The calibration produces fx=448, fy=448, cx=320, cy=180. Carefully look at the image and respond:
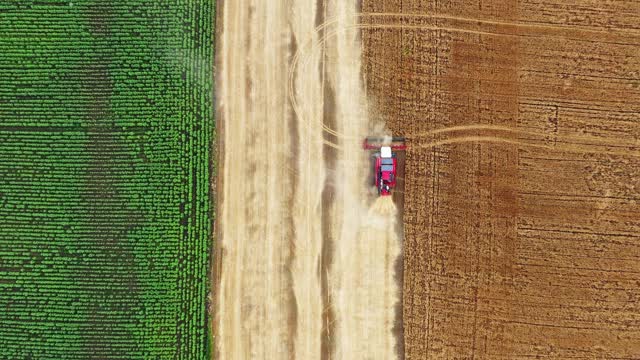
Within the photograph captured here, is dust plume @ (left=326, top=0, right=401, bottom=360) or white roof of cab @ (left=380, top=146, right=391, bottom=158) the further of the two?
white roof of cab @ (left=380, top=146, right=391, bottom=158)

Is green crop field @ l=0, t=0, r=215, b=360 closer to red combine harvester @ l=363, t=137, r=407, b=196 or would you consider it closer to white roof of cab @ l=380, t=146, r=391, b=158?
red combine harvester @ l=363, t=137, r=407, b=196

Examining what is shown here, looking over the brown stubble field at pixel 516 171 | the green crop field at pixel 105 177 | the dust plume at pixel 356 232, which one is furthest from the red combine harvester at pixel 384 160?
the green crop field at pixel 105 177

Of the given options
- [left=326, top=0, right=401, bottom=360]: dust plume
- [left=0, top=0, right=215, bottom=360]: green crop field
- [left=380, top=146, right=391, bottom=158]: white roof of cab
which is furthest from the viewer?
[left=380, top=146, right=391, bottom=158]: white roof of cab

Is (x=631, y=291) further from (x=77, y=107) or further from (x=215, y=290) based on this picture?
(x=77, y=107)

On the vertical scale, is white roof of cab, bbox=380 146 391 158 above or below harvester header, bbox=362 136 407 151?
below

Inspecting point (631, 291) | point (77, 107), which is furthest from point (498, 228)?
point (77, 107)

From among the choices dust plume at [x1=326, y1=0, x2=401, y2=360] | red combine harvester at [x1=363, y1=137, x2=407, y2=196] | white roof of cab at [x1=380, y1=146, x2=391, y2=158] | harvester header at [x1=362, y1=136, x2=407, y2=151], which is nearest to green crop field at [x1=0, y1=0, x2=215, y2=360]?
dust plume at [x1=326, y1=0, x2=401, y2=360]

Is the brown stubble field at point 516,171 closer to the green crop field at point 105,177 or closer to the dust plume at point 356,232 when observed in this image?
the dust plume at point 356,232

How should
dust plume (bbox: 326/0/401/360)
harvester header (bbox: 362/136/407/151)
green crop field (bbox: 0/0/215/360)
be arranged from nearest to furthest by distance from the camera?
green crop field (bbox: 0/0/215/360), dust plume (bbox: 326/0/401/360), harvester header (bbox: 362/136/407/151)
